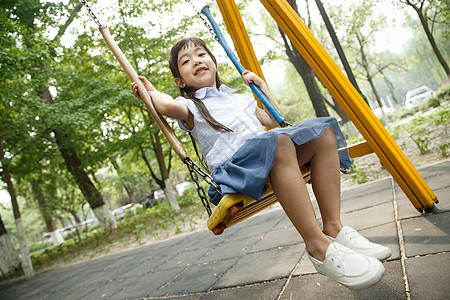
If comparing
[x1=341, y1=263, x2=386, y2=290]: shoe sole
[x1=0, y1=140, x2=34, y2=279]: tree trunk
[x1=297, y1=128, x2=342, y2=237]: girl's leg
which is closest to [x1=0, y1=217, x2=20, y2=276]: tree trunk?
[x1=0, y1=140, x2=34, y2=279]: tree trunk

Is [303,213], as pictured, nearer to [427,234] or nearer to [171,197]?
[427,234]

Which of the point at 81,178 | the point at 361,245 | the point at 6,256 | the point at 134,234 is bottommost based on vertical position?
the point at 134,234

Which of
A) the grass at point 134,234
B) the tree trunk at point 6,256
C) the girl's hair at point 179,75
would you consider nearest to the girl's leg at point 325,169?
the girl's hair at point 179,75

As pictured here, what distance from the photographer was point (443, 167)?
318cm

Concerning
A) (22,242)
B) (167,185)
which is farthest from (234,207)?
(167,185)

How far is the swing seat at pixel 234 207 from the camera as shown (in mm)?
1202

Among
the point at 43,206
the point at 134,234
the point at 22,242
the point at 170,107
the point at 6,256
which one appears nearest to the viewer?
the point at 170,107

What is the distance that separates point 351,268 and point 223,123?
0.86 metres

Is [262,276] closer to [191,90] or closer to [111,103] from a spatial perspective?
[191,90]

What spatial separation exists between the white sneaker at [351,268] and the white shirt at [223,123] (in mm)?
604

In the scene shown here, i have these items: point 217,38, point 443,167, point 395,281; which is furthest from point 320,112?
point 395,281

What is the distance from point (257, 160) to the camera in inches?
49.2

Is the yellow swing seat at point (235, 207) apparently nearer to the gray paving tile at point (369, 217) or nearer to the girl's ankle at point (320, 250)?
the girl's ankle at point (320, 250)

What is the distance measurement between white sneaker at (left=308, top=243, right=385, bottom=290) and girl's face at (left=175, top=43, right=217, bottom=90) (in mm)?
1099
